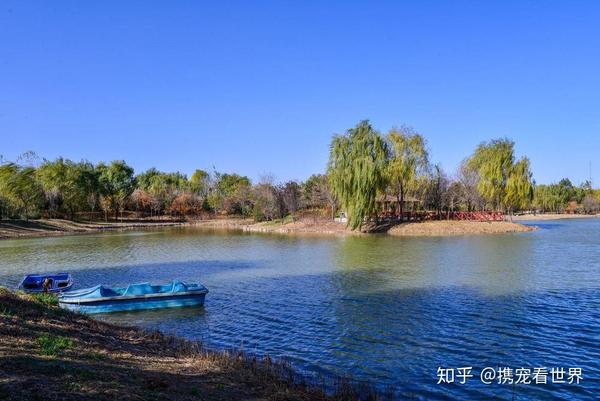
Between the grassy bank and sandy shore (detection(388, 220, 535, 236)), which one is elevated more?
sandy shore (detection(388, 220, 535, 236))

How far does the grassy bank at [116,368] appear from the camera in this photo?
6758mm

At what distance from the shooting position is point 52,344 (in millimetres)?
8766

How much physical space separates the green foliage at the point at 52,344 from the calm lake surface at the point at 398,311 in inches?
182

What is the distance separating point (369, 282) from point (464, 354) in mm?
10420

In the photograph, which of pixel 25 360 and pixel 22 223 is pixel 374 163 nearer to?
pixel 25 360

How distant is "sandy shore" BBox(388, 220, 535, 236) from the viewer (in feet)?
172

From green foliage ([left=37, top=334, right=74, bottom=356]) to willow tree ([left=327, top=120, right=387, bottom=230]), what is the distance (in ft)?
143

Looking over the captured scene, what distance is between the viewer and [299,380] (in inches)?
389

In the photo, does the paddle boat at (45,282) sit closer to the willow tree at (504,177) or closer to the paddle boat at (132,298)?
the paddle boat at (132,298)

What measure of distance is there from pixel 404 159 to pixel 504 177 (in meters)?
16.0

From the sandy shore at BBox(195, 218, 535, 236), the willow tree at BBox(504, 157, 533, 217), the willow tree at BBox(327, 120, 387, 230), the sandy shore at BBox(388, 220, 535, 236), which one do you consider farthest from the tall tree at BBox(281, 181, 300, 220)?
the willow tree at BBox(504, 157, 533, 217)

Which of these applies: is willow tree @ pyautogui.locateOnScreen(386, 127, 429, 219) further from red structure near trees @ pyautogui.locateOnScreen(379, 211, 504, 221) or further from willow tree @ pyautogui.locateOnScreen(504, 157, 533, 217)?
willow tree @ pyautogui.locateOnScreen(504, 157, 533, 217)

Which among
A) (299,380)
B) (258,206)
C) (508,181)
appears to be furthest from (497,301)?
(258,206)

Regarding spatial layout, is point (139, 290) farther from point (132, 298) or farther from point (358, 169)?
point (358, 169)
